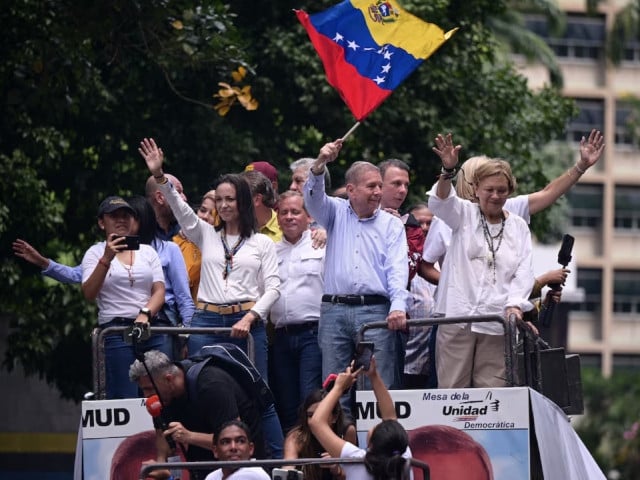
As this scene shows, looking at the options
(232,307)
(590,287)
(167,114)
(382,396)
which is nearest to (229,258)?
(232,307)

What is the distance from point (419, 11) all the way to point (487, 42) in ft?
10.6

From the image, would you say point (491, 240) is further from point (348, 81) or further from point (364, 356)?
point (348, 81)

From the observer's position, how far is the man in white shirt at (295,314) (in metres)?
11.8

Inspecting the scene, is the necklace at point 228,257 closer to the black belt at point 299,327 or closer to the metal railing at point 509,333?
the black belt at point 299,327

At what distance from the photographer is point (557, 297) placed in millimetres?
11672

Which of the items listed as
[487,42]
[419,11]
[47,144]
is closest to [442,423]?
[47,144]

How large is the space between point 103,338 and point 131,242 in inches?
26.3

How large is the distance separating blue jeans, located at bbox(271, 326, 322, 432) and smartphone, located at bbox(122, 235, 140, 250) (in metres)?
1.24

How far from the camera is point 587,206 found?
3127 inches

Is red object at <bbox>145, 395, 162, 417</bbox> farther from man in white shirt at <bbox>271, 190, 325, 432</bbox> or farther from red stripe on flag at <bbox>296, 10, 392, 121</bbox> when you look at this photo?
red stripe on flag at <bbox>296, 10, 392, 121</bbox>

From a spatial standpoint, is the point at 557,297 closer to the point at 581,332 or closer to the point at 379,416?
the point at 379,416

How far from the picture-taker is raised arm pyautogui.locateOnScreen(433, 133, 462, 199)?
10.7 meters

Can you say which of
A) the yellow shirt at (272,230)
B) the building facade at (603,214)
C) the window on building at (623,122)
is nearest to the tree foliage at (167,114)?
the yellow shirt at (272,230)

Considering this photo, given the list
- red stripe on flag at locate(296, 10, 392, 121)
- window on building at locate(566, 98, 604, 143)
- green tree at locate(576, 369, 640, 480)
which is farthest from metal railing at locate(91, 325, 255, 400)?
window on building at locate(566, 98, 604, 143)
